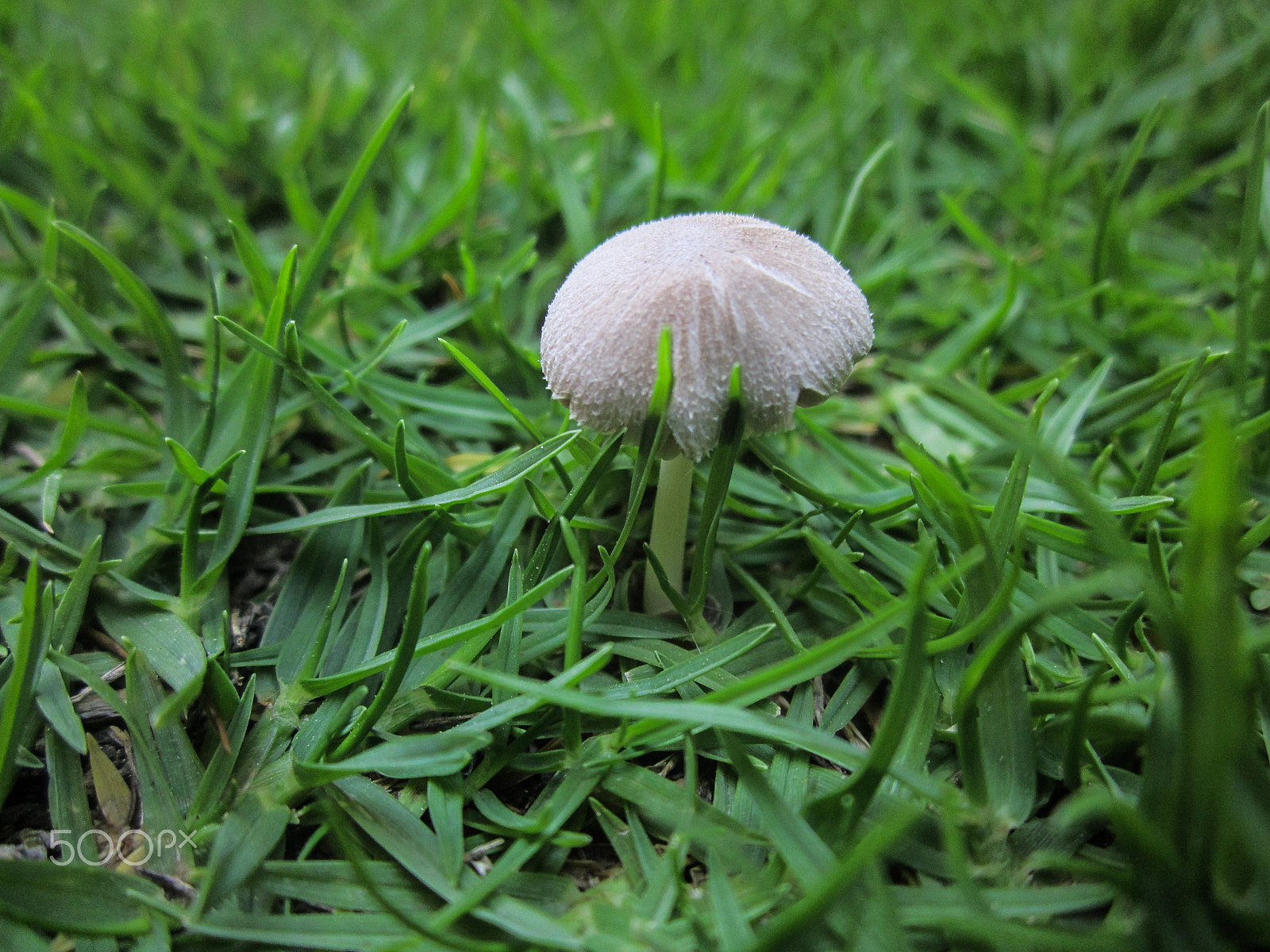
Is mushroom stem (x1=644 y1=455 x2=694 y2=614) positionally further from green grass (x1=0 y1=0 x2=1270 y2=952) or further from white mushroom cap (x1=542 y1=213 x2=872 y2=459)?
white mushroom cap (x1=542 y1=213 x2=872 y2=459)

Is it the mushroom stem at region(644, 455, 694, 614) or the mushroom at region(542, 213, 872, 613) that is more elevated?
the mushroom at region(542, 213, 872, 613)

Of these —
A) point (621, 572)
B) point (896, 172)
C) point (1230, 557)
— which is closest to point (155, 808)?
point (621, 572)

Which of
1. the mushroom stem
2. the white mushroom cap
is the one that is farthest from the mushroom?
the mushroom stem

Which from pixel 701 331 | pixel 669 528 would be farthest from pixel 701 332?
pixel 669 528

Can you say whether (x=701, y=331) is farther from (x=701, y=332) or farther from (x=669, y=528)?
(x=669, y=528)

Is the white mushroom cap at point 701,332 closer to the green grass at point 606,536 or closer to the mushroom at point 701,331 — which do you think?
the mushroom at point 701,331

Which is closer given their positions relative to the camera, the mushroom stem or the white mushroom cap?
the white mushroom cap

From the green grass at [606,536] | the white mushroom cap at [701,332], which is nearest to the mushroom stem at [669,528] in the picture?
the green grass at [606,536]
